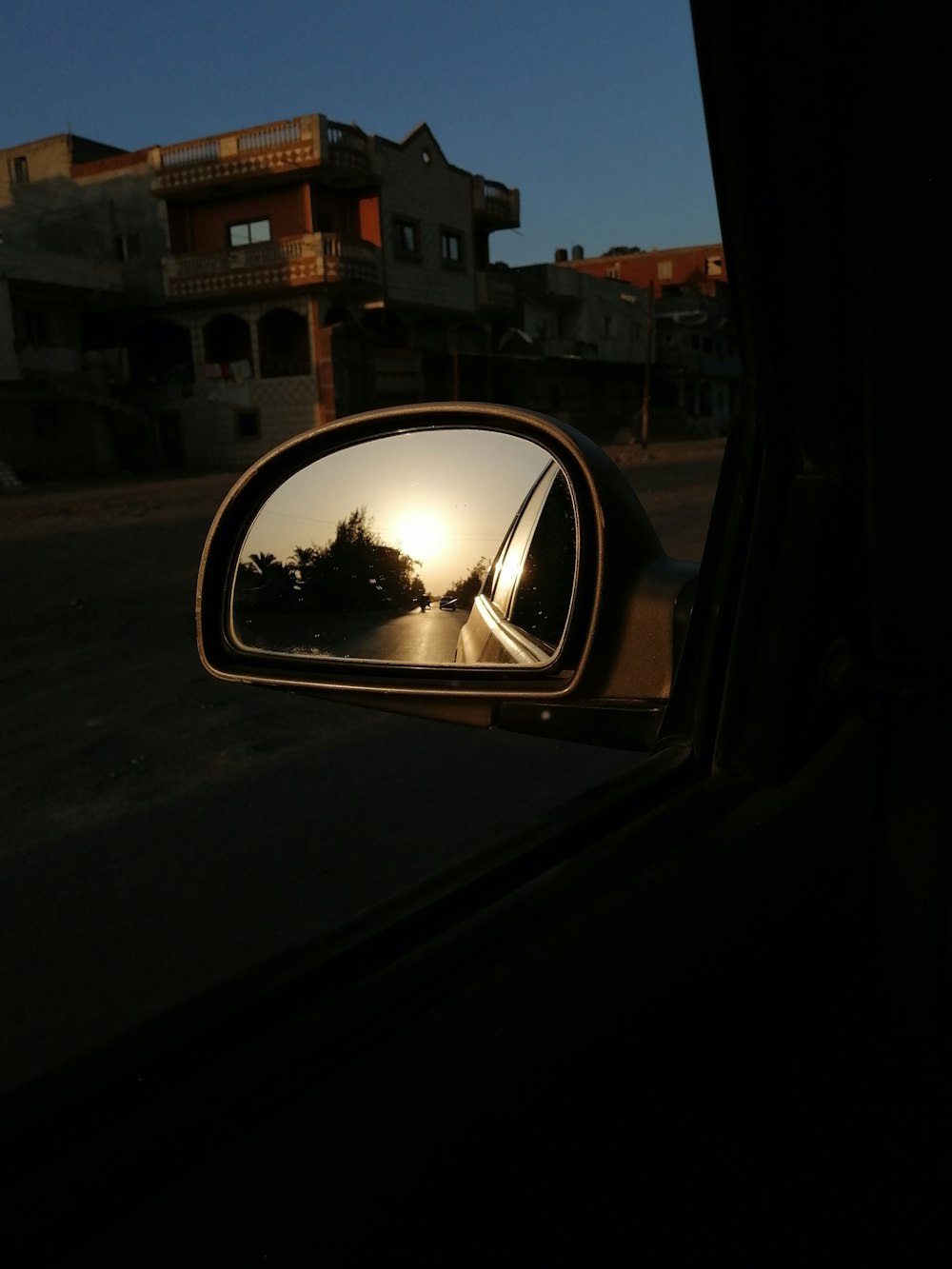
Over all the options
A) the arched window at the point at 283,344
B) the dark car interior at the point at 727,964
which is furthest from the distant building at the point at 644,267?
the dark car interior at the point at 727,964

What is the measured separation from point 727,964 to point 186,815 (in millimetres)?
3137

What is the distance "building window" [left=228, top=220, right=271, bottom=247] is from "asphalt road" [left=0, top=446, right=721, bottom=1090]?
31.8 meters

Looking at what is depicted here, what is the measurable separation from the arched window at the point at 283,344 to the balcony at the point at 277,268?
1.84m

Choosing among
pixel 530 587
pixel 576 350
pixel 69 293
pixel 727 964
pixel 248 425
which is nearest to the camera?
pixel 727 964

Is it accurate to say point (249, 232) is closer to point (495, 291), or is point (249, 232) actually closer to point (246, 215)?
point (246, 215)

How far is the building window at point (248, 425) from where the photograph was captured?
1455 inches

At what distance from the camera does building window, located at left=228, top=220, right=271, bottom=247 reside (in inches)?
1410

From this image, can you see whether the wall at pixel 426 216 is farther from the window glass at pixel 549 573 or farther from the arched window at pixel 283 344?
the window glass at pixel 549 573

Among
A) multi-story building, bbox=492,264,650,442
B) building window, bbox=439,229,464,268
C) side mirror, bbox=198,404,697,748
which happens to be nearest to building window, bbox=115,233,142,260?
building window, bbox=439,229,464,268

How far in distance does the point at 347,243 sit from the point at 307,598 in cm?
3465

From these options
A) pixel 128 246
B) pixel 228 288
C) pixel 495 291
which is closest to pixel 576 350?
pixel 495 291

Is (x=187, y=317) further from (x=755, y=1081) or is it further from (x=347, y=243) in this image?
(x=755, y=1081)

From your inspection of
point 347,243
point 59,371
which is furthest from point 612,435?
point 59,371

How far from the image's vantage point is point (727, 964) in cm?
90
